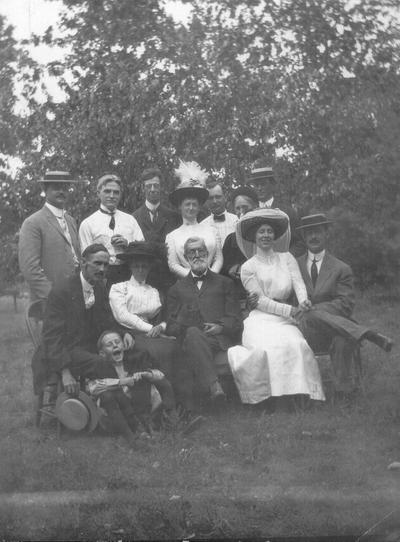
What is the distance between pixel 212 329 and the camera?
6316 mm

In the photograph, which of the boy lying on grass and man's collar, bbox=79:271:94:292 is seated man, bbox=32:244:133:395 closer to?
man's collar, bbox=79:271:94:292

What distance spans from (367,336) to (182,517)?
8.40ft

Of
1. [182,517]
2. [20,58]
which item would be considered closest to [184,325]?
[182,517]

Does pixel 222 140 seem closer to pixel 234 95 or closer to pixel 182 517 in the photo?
pixel 234 95

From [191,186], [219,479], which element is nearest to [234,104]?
[191,186]

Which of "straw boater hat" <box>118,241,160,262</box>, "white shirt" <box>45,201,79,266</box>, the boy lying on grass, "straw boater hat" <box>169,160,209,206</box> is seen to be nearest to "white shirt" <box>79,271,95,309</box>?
the boy lying on grass

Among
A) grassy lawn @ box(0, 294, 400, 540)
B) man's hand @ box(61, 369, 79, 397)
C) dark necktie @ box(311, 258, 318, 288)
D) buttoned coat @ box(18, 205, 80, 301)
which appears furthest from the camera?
dark necktie @ box(311, 258, 318, 288)

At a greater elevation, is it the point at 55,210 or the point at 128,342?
the point at 55,210

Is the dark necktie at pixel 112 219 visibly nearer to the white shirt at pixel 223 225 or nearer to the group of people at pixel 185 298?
the group of people at pixel 185 298

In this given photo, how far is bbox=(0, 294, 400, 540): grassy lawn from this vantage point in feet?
13.9

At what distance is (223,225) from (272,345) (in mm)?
1442

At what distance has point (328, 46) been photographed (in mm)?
6543

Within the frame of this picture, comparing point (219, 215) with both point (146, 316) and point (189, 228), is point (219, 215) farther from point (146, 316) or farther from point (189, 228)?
point (146, 316)

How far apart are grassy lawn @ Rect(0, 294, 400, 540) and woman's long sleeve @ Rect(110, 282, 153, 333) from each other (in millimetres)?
954
